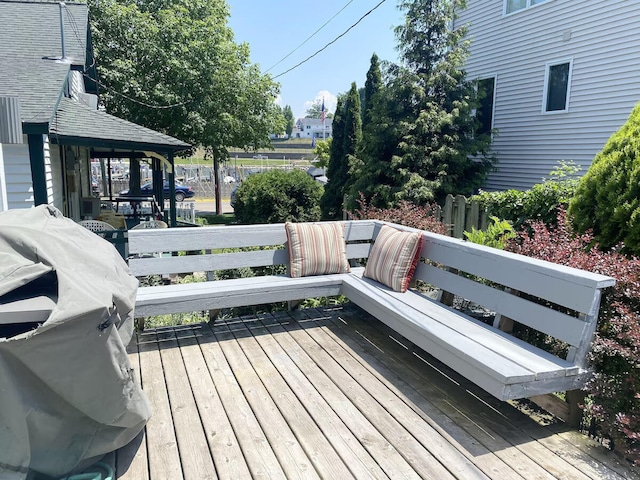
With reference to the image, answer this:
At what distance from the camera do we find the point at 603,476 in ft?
7.14

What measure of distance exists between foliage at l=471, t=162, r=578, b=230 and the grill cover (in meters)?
4.82

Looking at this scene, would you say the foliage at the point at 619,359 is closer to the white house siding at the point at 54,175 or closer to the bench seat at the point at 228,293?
the bench seat at the point at 228,293

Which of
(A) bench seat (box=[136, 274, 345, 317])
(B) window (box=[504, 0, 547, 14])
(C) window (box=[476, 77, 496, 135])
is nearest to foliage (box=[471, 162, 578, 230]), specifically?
(A) bench seat (box=[136, 274, 345, 317])

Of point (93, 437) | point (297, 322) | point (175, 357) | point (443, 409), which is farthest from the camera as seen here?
point (297, 322)

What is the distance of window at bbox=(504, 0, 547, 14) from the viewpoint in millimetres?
10680

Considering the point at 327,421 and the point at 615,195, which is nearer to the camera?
the point at 327,421

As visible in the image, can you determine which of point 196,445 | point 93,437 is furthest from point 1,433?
point 196,445

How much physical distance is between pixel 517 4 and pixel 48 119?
413 inches

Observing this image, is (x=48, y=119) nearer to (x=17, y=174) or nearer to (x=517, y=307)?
(x=17, y=174)

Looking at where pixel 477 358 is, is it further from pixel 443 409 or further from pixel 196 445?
pixel 196 445

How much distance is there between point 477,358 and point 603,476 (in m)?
0.75

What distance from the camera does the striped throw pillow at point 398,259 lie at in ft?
12.5

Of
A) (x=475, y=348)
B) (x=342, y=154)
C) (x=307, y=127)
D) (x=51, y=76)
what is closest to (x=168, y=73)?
(x=342, y=154)

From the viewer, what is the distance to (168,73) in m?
16.4
